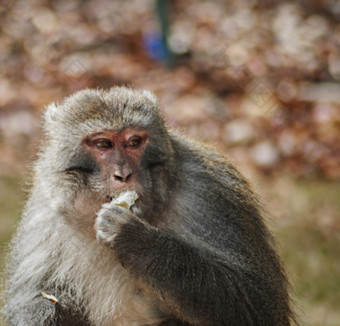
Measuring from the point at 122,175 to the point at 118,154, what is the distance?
0.63 feet

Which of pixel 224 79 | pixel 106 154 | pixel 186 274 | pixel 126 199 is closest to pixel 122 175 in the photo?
pixel 126 199

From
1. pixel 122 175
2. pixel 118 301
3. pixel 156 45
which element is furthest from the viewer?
pixel 156 45

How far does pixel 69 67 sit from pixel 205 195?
6.77 m

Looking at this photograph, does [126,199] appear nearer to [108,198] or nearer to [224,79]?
[108,198]

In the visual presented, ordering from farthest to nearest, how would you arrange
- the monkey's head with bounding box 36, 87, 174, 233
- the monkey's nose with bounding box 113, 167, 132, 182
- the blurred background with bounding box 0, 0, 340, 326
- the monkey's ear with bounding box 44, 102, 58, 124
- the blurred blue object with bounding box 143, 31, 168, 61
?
the blurred blue object with bounding box 143, 31, 168, 61 < the blurred background with bounding box 0, 0, 340, 326 < the monkey's ear with bounding box 44, 102, 58, 124 < the monkey's head with bounding box 36, 87, 174, 233 < the monkey's nose with bounding box 113, 167, 132, 182

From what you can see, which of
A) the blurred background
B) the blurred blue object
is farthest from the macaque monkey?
the blurred blue object

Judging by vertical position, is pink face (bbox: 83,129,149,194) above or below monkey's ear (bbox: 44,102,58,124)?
below

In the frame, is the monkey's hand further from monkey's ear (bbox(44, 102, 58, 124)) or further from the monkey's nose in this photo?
monkey's ear (bbox(44, 102, 58, 124))

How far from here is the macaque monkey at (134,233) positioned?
466cm

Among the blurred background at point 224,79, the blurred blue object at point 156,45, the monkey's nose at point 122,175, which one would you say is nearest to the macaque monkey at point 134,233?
the monkey's nose at point 122,175

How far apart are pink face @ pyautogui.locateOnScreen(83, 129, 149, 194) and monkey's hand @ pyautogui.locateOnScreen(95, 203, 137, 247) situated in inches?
4.8

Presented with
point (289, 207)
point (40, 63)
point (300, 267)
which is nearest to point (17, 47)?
point (40, 63)

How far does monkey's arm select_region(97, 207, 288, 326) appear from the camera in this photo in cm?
463

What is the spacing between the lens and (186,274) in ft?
15.4
